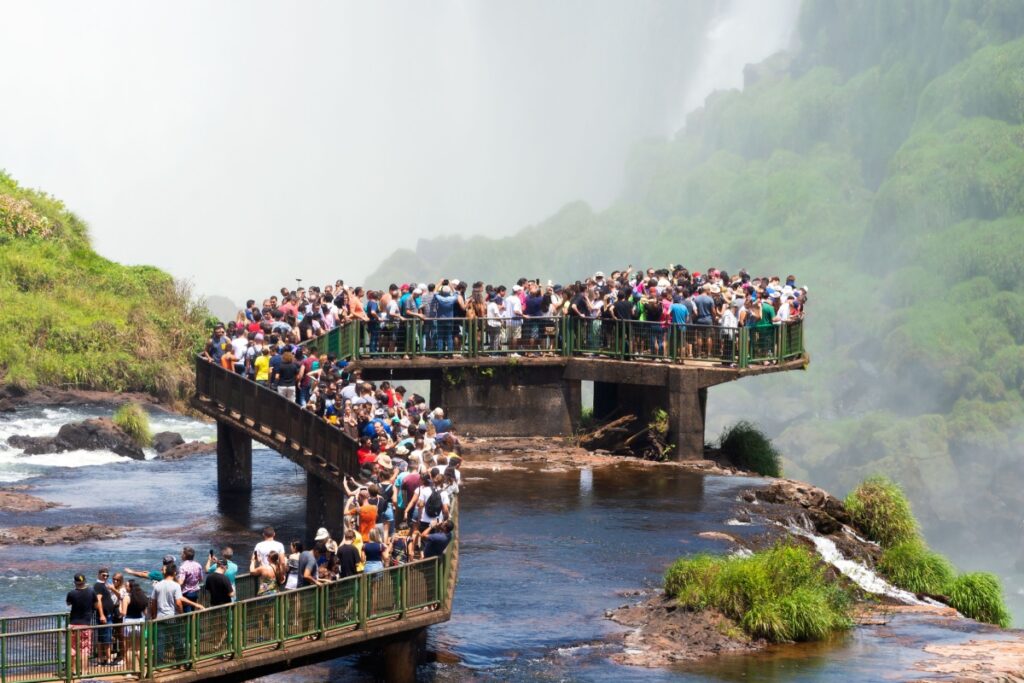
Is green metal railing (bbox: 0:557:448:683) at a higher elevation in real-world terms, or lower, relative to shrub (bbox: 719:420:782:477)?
lower

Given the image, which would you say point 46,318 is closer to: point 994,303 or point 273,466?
point 273,466

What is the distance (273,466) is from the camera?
45375 millimetres

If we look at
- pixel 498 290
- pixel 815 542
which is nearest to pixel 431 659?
pixel 815 542

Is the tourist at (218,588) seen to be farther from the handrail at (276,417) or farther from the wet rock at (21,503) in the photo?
the wet rock at (21,503)

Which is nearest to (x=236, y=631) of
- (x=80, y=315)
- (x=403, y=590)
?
(x=403, y=590)

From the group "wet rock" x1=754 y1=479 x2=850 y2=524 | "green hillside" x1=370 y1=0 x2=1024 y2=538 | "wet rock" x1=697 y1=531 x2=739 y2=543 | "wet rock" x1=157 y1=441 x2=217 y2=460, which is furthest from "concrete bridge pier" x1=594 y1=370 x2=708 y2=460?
"green hillside" x1=370 y1=0 x2=1024 y2=538

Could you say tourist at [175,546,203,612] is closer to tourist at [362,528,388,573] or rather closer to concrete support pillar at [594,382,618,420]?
tourist at [362,528,388,573]

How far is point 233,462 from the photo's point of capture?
40.5m

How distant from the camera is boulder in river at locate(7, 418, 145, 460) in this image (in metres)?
45.7

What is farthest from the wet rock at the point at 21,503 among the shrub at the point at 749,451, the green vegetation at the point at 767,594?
the shrub at the point at 749,451

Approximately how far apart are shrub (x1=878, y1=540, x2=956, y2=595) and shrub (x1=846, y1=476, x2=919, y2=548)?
2020 mm

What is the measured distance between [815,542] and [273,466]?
54.1 ft

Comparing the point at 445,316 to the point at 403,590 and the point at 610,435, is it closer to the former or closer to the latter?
the point at 610,435

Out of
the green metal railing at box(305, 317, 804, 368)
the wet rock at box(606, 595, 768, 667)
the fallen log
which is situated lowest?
the wet rock at box(606, 595, 768, 667)
